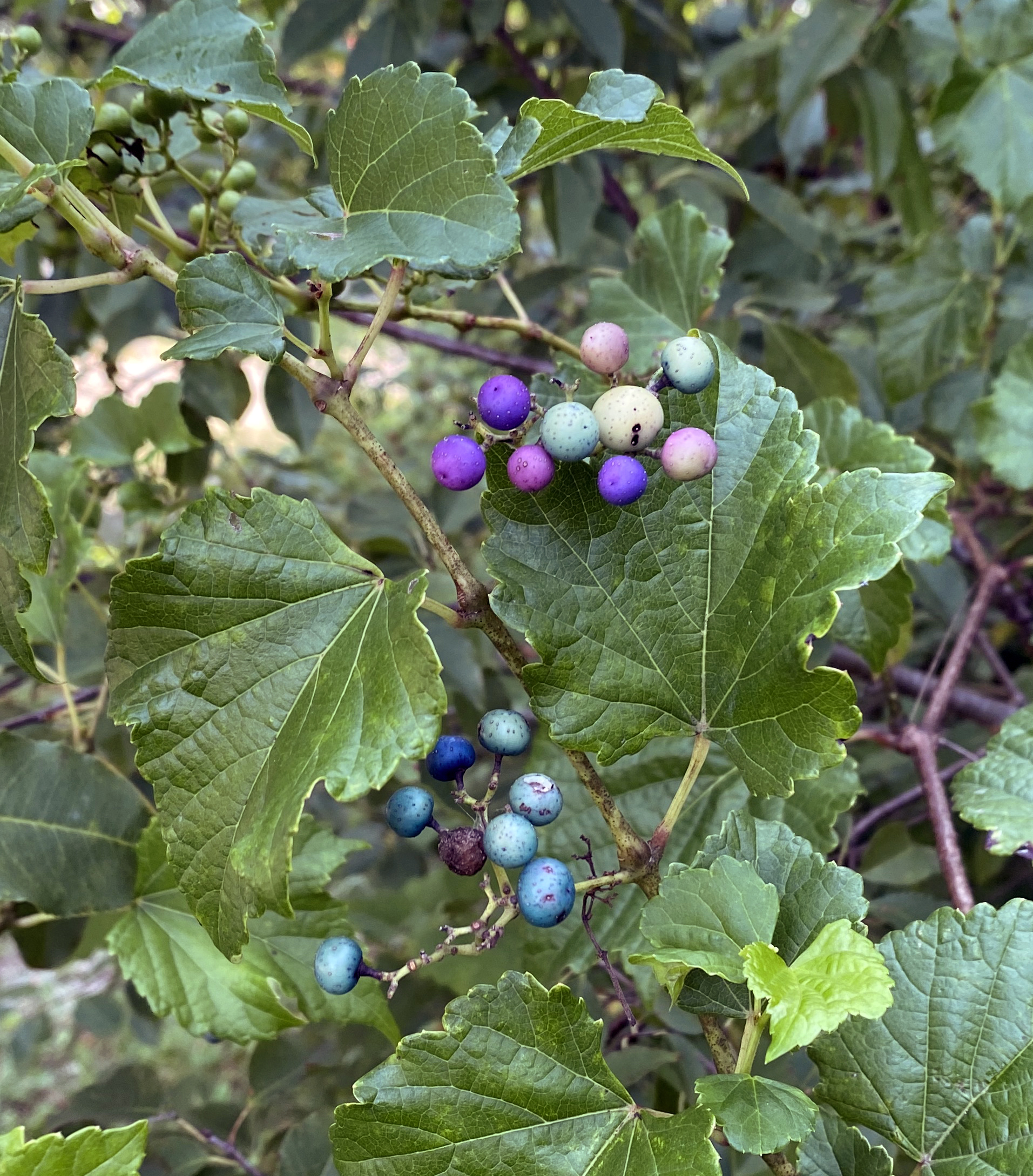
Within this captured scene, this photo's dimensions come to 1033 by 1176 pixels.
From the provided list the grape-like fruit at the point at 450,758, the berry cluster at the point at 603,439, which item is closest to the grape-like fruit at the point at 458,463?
the berry cluster at the point at 603,439

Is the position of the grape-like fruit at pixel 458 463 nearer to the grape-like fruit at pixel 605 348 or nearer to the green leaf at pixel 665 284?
the grape-like fruit at pixel 605 348

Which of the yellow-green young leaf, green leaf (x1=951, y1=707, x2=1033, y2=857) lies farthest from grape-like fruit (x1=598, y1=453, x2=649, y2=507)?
green leaf (x1=951, y1=707, x2=1033, y2=857)

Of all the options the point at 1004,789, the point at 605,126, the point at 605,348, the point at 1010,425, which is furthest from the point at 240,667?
the point at 1010,425

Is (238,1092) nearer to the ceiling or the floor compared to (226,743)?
→ nearer to the floor

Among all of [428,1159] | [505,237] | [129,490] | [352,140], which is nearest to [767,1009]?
[428,1159]

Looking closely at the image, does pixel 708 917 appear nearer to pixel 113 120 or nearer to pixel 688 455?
pixel 688 455

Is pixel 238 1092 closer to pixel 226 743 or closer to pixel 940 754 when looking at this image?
pixel 940 754
